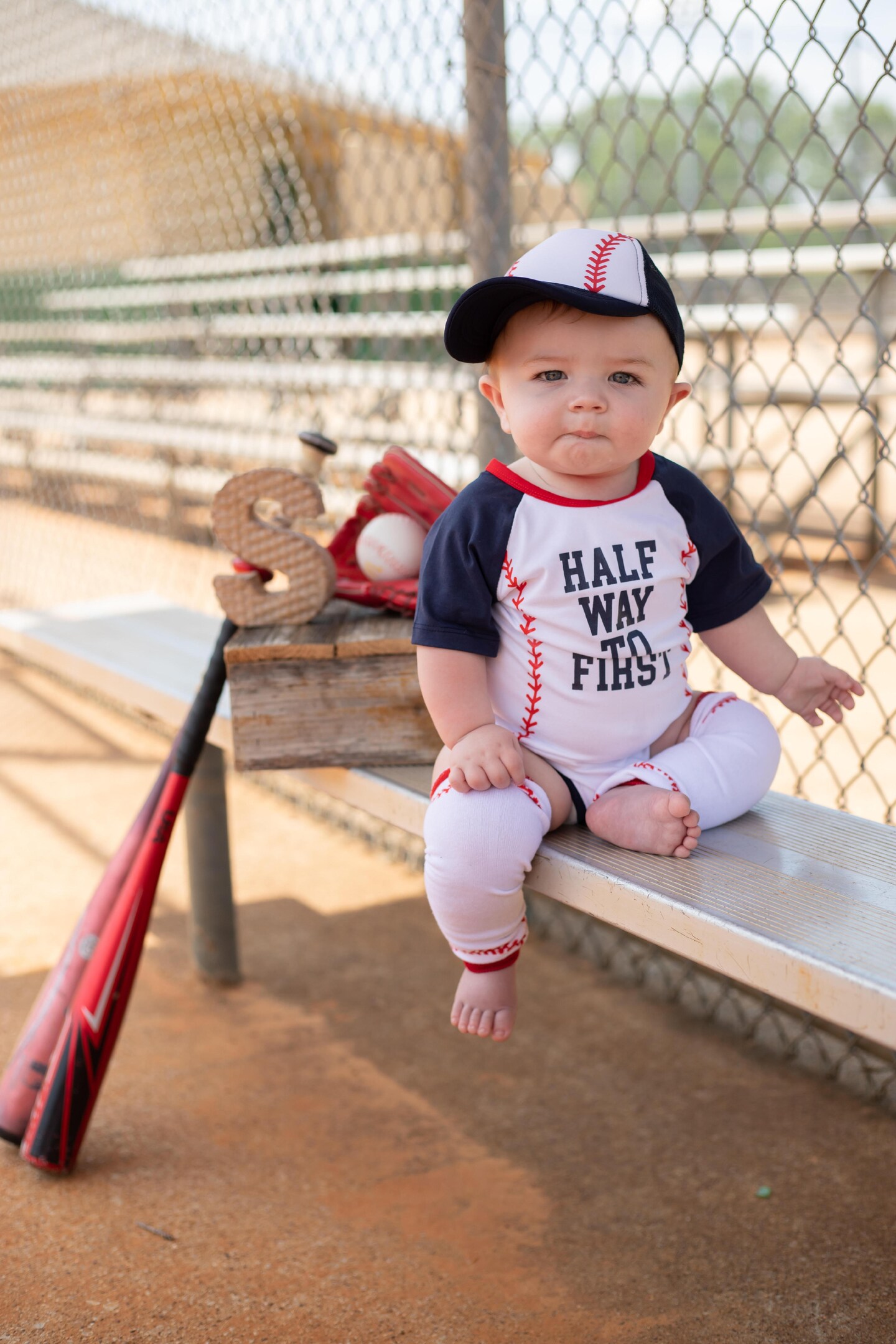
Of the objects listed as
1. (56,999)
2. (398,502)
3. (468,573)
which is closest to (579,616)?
(468,573)

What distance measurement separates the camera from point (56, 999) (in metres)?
2.03

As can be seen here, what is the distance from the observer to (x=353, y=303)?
24.0 feet

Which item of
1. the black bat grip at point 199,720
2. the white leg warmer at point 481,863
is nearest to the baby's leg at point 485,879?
the white leg warmer at point 481,863

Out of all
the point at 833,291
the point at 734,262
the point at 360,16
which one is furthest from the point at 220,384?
the point at 833,291

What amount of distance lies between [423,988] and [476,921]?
1232 mm

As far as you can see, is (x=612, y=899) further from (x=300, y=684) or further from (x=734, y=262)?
(x=734, y=262)

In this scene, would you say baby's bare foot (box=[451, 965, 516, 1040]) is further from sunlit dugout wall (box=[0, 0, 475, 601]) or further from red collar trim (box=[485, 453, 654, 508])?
sunlit dugout wall (box=[0, 0, 475, 601])

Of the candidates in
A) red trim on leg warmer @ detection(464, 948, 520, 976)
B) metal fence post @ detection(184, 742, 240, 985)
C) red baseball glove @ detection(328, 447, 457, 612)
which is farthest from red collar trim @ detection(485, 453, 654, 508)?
metal fence post @ detection(184, 742, 240, 985)

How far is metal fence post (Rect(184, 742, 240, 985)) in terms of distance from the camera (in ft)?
8.18

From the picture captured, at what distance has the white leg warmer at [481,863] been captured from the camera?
4.46ft

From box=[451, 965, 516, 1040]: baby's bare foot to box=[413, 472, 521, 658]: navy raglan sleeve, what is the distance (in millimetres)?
375

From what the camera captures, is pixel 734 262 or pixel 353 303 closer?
pixel 734 262

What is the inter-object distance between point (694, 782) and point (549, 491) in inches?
15.1

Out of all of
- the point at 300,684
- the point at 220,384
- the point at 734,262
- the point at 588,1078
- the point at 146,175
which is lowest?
the point at 588,1078
